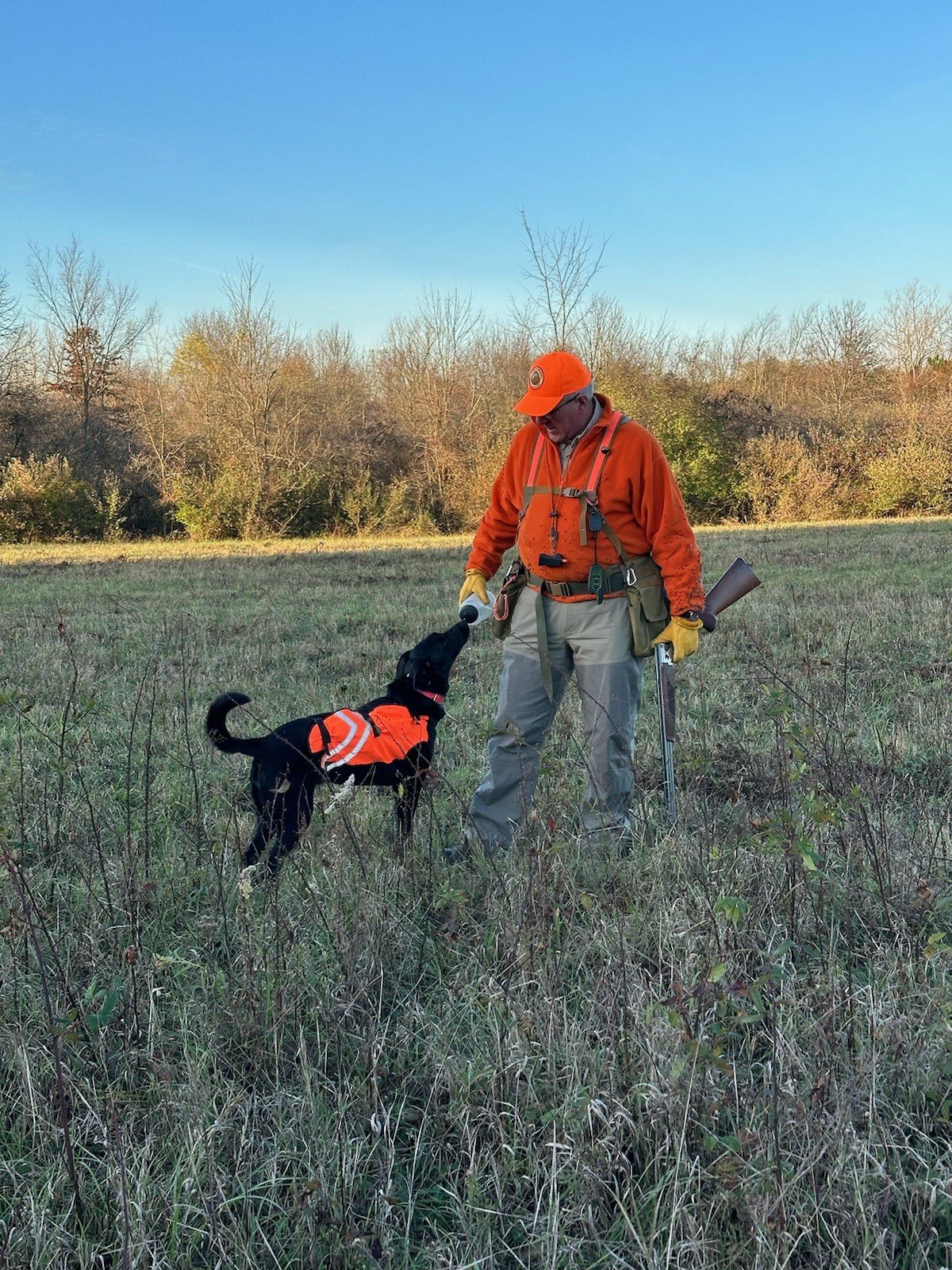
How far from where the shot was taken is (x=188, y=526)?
28.2m

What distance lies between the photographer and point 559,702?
405cm

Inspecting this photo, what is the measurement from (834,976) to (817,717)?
2586 millimetres

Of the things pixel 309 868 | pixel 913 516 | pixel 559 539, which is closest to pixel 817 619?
pixel 559 539

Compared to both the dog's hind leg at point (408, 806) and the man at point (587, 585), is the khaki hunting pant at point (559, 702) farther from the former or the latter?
the dog's hind leg at point (408, 806)

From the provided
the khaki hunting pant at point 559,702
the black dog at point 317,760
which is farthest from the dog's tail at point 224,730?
the khaki hunting pant at point 559,702

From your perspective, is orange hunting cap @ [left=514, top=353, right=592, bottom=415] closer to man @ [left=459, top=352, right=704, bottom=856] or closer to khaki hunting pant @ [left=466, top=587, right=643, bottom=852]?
man @ [left=459, top=352, right=704, bottom=856]

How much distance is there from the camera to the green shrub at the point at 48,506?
2620cm

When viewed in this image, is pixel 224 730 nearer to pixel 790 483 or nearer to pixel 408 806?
pixel 408 806

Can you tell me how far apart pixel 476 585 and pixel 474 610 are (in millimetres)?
196

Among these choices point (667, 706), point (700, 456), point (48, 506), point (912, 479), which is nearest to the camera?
point (667, 706)

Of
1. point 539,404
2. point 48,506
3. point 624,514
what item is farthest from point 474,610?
point 48,506

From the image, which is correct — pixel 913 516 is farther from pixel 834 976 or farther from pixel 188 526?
pixel 834 976

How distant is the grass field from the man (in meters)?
0.27

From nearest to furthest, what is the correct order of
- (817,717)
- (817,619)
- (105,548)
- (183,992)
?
(183,992), (817,717), (817,619), (105,548)
